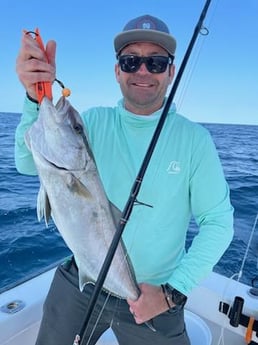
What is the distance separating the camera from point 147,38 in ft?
6.60

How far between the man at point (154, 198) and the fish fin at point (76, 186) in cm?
39

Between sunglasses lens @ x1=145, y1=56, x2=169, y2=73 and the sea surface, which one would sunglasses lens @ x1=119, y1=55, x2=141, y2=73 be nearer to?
sunglasses lens @ x1=145, y1=56, x2=169, y2=73

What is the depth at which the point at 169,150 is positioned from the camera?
6.78ft

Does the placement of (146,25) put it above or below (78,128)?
above

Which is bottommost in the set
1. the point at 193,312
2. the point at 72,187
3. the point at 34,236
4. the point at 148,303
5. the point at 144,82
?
the point at 34,236

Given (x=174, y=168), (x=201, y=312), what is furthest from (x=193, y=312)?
(x=174, y=168)

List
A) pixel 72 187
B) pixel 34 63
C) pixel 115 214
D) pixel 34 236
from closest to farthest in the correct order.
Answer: pixel 34 63 → pixel 72 187 → pixel 115 214 → pixel 34 236

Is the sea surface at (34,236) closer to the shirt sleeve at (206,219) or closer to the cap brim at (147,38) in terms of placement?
the shirt sleeve at (206,219)

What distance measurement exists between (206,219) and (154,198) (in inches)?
11.4

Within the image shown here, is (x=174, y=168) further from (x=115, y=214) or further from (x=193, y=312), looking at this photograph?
(x=193, y=312)

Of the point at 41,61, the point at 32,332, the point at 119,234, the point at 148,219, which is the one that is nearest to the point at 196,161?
the point at 148,219

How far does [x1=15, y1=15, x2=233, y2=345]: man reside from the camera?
1.96 meters

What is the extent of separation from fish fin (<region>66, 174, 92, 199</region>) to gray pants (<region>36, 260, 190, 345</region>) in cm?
69

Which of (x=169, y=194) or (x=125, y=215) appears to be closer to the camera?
(x=125, y=215)
